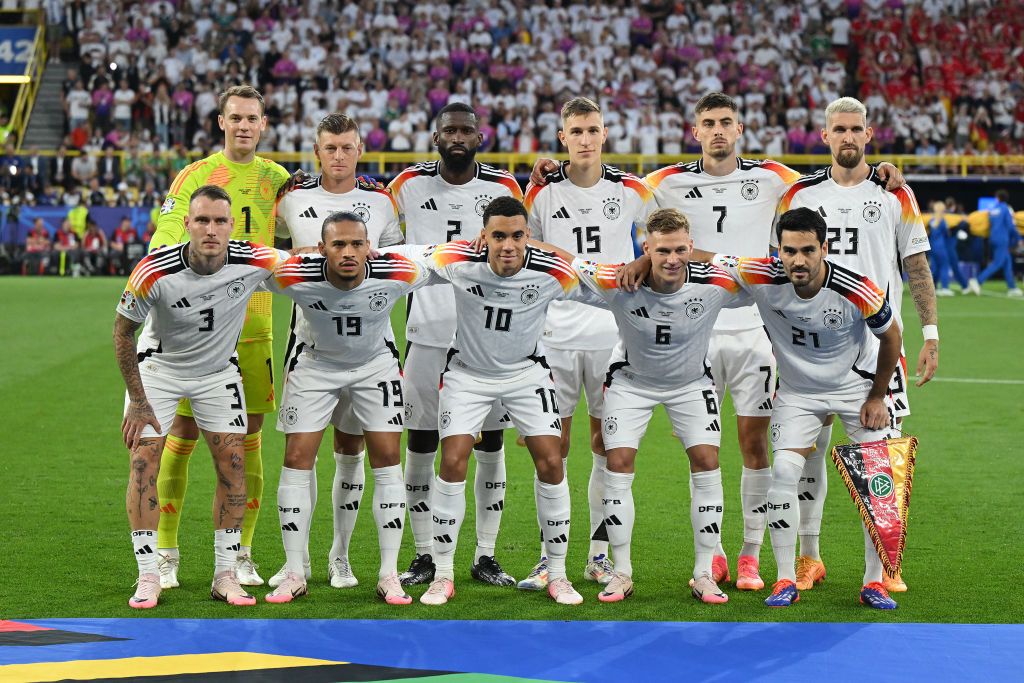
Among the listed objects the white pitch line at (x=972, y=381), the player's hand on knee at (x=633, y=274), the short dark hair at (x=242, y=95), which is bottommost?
the white pitch line at (x=972, y=381)

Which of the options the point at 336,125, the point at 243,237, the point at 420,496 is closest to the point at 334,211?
the point at 336,125

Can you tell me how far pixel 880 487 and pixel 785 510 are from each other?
465 mm

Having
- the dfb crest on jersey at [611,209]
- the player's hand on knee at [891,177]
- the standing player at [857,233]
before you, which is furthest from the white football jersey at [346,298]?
the player's hand on knee at [891,177]

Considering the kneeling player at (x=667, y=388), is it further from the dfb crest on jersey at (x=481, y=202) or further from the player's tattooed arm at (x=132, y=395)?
the player's tattooed arm at (x=132, y=395)

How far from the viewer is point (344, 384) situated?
614cm

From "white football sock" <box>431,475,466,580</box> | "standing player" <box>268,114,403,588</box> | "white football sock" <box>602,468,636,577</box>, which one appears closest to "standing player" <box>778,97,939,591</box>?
"white football sock" <box>602,468,636,577</box>

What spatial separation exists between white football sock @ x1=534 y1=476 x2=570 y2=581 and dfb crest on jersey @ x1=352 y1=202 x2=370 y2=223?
5.69 ft

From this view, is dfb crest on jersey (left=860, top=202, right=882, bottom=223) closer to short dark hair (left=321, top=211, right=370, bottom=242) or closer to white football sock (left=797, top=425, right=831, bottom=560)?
white football sock (left=797, top=425, right=831, bottom=560)

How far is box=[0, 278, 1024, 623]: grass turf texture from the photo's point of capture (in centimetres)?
594

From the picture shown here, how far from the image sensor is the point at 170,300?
595 centimetres

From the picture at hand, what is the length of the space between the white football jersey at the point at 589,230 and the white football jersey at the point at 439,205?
29cm

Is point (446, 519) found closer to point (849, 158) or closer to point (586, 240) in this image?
point (586, 240)

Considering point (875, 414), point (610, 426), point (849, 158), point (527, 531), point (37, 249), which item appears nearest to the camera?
point (875, 414)

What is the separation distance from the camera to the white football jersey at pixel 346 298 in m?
6.03
